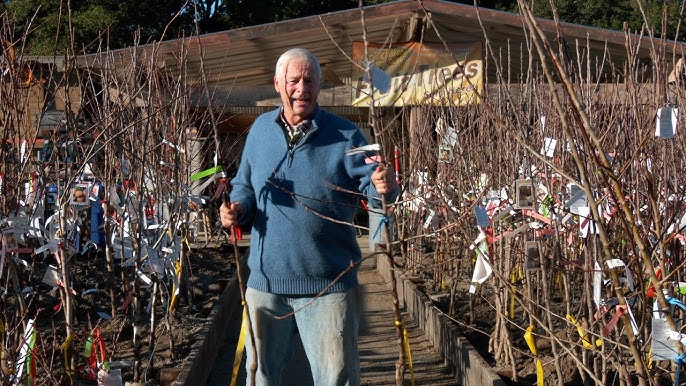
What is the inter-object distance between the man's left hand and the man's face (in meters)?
0.53

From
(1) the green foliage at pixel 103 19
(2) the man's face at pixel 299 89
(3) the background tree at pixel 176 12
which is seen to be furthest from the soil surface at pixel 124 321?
(3) the background tree at pixel 176 12

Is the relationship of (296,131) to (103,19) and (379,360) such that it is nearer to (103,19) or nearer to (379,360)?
(379,360)

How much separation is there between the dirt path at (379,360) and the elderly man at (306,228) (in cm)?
162

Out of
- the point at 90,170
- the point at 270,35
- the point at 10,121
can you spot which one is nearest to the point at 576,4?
the point at 270,35

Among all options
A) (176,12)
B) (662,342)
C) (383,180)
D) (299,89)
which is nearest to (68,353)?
(299,89)

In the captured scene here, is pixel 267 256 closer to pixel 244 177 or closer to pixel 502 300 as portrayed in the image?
pixel 244 177

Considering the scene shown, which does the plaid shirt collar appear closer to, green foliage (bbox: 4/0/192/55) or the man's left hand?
the man's left hand

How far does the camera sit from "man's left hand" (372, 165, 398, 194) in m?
3.87

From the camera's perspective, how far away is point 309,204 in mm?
4188

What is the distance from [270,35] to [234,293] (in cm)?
537

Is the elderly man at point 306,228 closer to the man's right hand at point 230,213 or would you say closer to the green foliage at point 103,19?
the man's right hand at point 230,213

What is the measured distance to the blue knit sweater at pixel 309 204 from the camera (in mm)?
4188

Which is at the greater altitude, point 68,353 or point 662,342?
point 662,342

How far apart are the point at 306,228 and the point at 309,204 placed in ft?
0.35
